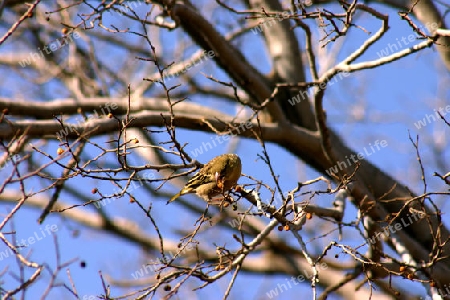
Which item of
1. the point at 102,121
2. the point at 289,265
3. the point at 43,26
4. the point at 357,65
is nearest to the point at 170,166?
the point at 102,121

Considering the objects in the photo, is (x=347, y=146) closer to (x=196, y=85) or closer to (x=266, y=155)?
(x=196, y=85)

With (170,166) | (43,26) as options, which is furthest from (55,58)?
(170,166)

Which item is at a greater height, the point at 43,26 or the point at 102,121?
the point at 43,26

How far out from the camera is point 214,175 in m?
5.41

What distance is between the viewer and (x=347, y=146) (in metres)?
7.91

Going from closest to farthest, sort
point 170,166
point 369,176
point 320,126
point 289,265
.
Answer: point 170,166 → point 320,126 → point 369,176 → point 289,265

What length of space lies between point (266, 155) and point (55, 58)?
8.75m

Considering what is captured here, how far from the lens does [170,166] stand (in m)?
4.48

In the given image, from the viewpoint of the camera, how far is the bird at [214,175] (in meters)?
5.42

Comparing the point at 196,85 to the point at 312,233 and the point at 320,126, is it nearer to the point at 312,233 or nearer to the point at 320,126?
the point at 320,126

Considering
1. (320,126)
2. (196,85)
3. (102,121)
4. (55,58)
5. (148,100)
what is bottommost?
(320,126)

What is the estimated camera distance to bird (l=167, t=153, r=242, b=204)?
542 centimetres

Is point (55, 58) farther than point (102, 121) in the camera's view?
Yes

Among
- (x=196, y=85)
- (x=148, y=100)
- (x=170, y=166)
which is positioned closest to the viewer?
(x=170, y=166)
